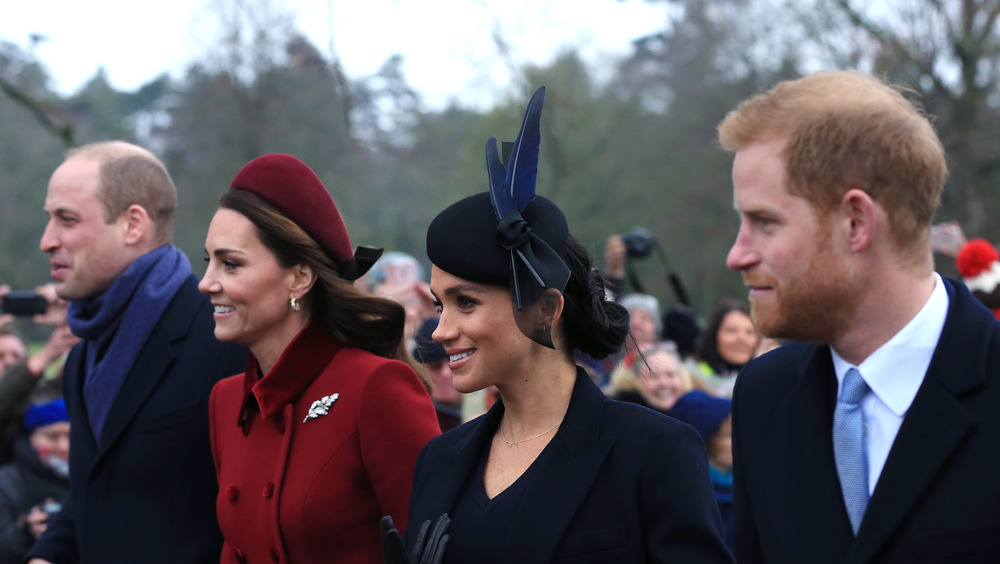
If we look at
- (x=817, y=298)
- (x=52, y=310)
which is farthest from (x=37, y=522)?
(x=817, y=298)

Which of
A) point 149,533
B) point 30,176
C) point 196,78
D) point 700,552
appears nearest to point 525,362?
point 700,552

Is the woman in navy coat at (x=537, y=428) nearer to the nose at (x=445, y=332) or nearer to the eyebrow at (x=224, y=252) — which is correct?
the nose at (x=445, y=332)

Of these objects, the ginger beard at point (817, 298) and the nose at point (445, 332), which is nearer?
the ginger beard at point (817, 298)

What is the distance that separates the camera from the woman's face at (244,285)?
319cm

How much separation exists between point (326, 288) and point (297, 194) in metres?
0.33

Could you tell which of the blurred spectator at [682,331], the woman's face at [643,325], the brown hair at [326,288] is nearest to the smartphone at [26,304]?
the brown hair at [326,288]

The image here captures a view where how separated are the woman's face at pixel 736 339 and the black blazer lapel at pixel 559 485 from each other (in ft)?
14.1

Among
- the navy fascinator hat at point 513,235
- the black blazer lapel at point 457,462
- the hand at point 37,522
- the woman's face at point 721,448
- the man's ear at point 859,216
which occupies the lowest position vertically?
the hand at point 37,522

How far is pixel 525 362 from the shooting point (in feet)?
8.34

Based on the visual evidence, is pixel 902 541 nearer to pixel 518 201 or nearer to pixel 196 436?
pixel 518 201

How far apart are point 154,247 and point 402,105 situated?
3.89m

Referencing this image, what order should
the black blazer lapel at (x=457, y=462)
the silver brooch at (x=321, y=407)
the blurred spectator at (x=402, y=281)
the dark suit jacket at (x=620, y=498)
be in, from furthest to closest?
1. the blurred spectator at (x=402, y=281)
2. the silver brooch at (x=321, y=407)
3. the black blazer lapel at (x=457, y=462)
4. the dark suit jacket at (x=620, y=498)

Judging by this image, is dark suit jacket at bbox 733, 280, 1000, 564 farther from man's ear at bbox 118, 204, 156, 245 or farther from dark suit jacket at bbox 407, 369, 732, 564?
man's ear at bbox 118, 204, 156, 245

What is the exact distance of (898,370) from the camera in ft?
6.21
